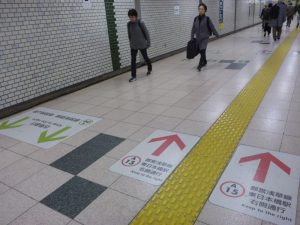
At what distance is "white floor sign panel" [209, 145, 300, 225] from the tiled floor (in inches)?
4.1

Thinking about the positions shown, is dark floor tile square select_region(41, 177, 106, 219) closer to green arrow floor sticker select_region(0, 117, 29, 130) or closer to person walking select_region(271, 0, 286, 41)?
green arrow floor sticker select_region(0, 117, 29, 130)

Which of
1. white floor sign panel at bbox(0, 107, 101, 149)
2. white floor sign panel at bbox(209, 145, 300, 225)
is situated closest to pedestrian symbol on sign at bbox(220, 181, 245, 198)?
white floor sign panel at bbox(209, 145, 300, 225)

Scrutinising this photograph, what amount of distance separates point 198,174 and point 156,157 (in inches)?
22.3

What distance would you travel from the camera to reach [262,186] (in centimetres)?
243

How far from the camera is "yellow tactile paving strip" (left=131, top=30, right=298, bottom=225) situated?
7.16ft

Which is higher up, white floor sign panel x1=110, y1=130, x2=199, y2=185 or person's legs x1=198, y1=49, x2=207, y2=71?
person's legs x1=198, y1=49, x2=207, y2=71

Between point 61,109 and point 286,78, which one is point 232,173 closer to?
point 61,109

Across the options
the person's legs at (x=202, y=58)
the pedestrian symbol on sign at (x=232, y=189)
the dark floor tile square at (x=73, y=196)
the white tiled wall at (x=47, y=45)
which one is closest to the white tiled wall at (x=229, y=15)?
the person's legs at (x=202, y=58)

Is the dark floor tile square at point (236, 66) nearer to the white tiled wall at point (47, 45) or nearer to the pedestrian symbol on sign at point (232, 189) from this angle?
the white tiled wall at point (47, 45)

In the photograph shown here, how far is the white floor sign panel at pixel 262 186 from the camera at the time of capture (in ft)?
7.06

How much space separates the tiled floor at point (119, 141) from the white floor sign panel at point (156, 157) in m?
0.11

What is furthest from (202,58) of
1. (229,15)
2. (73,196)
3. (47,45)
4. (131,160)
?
(229,15)

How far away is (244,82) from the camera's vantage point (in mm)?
5762

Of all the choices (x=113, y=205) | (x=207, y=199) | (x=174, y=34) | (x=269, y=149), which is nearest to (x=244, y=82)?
(x=269, y=149)
